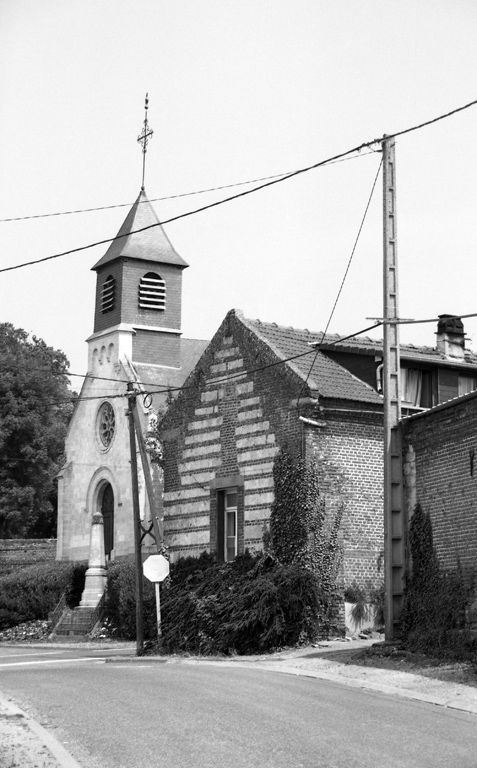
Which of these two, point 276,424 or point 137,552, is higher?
point 276,424

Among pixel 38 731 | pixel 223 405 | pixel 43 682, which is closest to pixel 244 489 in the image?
pixel 223 405

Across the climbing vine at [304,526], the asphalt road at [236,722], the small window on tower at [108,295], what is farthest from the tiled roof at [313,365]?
the small window on tower at [108,295]

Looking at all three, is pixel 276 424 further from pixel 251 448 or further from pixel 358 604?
pixel 358 604

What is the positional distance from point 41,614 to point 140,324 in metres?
15.1

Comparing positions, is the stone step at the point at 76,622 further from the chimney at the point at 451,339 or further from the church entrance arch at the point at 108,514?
the chimney at the point at 451,339

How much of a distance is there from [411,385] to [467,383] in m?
2.00

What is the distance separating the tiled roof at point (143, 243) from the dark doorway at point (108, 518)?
390 inches

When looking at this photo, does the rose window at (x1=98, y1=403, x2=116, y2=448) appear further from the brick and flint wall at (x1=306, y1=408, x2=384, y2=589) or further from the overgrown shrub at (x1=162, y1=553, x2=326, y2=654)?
the brick and flint wall at (x1=306, y1=408, x2=384, y2=589)

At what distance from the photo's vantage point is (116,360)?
4744 centimetres

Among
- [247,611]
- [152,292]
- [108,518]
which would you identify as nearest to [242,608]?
[247,611]

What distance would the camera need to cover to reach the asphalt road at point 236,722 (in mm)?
10078

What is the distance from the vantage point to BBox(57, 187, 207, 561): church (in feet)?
155

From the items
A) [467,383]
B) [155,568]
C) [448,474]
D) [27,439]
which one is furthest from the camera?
[27,439]

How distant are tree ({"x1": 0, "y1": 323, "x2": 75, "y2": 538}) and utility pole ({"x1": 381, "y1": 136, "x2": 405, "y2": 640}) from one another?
38927 mm
